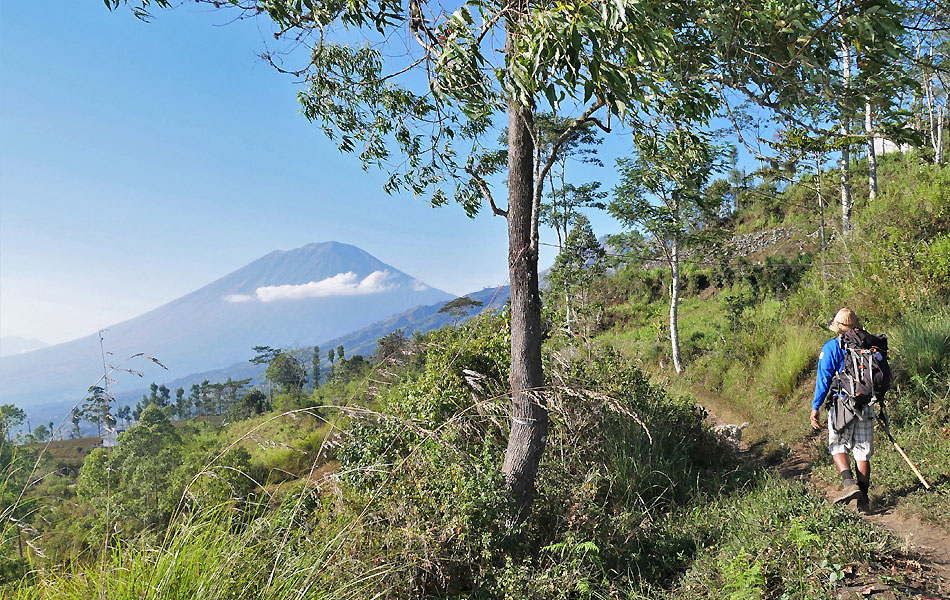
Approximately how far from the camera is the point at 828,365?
14.4 feet

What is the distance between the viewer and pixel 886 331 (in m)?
6.62

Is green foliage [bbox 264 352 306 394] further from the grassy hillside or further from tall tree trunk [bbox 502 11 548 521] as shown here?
tall tree trunk [bbox 502 11 548 521]

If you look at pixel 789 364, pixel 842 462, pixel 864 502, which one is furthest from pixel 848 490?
pixel 789 364

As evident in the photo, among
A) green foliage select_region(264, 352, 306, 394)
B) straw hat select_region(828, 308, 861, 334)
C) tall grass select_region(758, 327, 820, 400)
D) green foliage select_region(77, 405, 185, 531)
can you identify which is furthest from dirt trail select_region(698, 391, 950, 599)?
green foliage select_region(264, 352, 306, 394)

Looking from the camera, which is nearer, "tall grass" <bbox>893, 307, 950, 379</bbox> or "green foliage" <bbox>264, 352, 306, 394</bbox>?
"tall grass" <bbox>893, 307, 950, 379</bbox>

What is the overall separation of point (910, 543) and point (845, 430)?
1352 millimetres

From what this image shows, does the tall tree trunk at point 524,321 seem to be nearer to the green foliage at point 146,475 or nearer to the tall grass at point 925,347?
the tall grass at point 925,347

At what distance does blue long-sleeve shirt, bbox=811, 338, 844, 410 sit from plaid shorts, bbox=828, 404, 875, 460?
0.31 meters

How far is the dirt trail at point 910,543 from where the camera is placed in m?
2.54

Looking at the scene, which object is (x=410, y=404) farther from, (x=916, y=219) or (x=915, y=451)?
(x=916, y=219)

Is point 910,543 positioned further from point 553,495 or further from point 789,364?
point 789,364

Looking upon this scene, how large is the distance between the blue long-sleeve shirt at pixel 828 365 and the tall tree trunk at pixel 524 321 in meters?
2.77

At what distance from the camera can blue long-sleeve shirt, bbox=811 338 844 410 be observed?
4.36m

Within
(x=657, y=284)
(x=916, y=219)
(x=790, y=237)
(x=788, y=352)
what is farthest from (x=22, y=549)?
(x=790, y=237)
